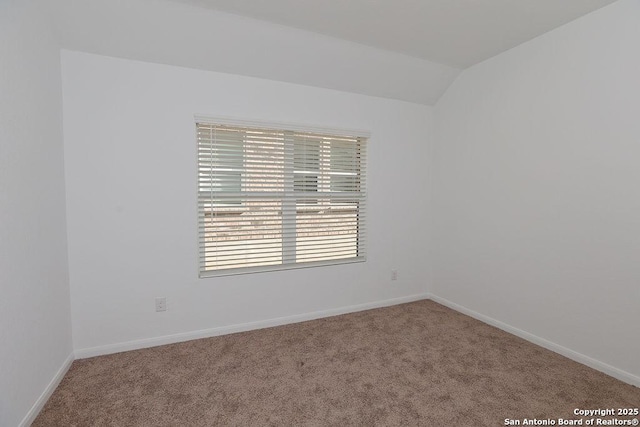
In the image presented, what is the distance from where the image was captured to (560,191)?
93.1 inches

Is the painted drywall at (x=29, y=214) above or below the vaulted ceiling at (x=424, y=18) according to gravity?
below

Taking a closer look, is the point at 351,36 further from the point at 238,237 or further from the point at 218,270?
the point at 218,270

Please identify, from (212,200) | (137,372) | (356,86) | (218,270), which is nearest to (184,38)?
(212,200)

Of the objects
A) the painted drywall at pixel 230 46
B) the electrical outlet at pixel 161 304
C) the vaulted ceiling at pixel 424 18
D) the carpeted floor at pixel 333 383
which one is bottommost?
the carpeted floor at pixel 333 383

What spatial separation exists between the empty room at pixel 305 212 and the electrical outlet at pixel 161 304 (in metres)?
0.02

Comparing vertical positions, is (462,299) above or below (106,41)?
below

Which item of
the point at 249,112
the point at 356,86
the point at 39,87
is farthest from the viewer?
the point at 356,86

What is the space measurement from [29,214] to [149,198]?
2.62ft

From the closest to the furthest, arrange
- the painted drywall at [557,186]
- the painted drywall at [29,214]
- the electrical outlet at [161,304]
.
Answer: the painted drywall at [29,214], the painted drywall at [557,186], the electrical outlet at [161,304]

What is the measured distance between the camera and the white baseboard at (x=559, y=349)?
2.02 m

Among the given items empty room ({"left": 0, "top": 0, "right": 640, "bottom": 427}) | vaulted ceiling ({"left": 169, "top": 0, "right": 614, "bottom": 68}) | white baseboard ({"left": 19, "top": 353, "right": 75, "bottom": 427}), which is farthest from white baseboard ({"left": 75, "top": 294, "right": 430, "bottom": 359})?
vaulted ceiling ({"left": 169, "top": 0, "right": 614, "bottom": 68})

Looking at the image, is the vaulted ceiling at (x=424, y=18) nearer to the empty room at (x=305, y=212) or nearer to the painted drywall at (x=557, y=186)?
the empty room at (x=305, y=212)

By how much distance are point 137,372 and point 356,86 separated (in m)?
3.15

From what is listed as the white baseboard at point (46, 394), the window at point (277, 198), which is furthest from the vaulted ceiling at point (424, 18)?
the white baseboard at point (46, 394)
